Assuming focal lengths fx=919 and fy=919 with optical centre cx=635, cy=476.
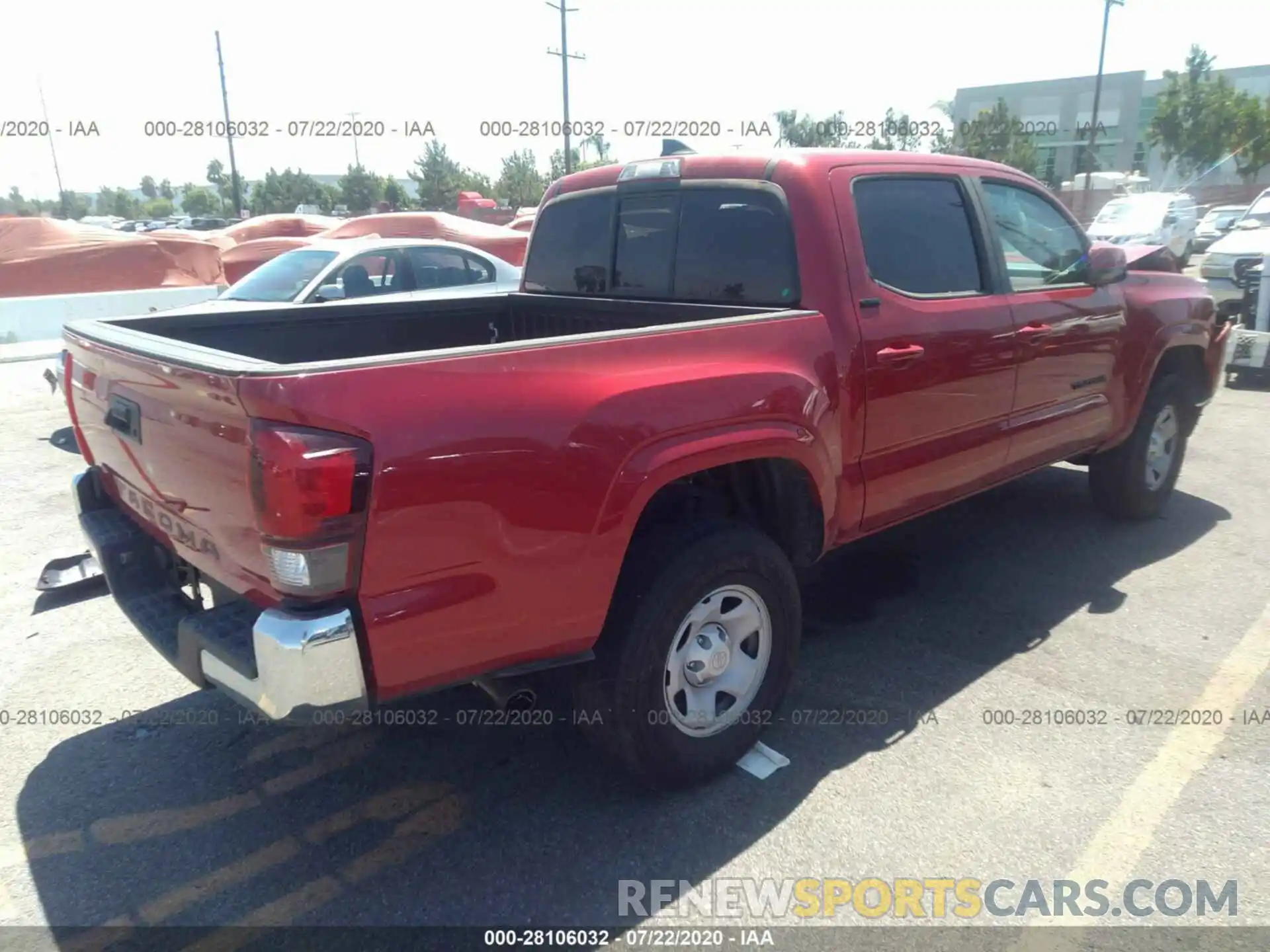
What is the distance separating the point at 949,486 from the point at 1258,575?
2.10 m

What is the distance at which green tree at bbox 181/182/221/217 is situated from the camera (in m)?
74.2

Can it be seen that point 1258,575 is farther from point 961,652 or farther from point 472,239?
point 472,239

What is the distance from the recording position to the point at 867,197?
143 inches

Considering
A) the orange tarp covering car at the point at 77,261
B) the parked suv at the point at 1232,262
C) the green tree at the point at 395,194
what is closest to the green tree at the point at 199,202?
the green tree at the point at 395,194

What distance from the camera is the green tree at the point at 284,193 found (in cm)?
5834

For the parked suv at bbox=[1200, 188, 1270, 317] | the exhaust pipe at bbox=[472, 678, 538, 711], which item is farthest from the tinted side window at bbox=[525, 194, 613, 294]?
the parked suv at bbox=[1200, 188, 1270, 317]

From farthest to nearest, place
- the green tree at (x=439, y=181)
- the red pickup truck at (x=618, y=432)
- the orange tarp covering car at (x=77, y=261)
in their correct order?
1. the green tree at (x=439, y=181)
2. the orange tarp covering car at (x=77, y=261)
3. the red pickup truck at (x=618, y=432)

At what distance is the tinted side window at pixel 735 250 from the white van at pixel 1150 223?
70.7ft

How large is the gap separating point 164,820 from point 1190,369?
5845 millimetres

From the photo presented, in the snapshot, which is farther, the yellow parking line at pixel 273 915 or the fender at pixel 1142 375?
the fender at pixel 1142 375

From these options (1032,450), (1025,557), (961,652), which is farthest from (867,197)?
(1025,557)

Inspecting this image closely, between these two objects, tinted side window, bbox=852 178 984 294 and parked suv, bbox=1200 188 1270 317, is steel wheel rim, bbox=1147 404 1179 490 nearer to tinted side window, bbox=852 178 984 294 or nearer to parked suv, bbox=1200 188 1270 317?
tinted side window, bbox=852 178 984 294

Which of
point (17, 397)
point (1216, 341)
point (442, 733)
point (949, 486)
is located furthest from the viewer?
point (17, 397)

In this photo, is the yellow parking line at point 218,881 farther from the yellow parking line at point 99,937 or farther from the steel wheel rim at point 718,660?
the steel wheel rim at point 718,660
